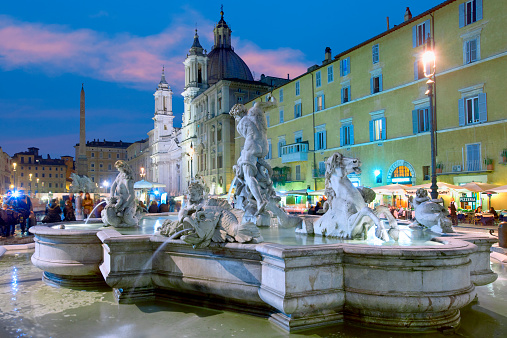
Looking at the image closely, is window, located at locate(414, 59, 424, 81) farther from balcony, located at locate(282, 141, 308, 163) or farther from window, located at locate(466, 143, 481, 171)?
balcony, located at locate(282, 141, 308, 163)

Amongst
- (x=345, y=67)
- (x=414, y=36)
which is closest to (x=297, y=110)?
(x=345, y=67)

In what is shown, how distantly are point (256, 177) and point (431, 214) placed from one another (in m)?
3.19

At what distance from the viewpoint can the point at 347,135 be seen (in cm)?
3075

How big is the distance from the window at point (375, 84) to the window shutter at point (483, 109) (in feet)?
24.5

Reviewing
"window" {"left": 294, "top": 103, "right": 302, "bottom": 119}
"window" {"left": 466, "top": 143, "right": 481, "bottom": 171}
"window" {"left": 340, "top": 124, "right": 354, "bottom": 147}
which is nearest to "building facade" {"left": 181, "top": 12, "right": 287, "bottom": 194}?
"window" {"left": 294, "top": 103, "right": 302, "bottom": 119}

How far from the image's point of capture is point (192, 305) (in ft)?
16.4

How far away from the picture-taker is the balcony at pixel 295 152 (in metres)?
34.9

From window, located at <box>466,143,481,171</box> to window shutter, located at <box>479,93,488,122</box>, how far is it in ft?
4.49

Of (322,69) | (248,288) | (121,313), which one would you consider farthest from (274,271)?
(322,69)

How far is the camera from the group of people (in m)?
12.9

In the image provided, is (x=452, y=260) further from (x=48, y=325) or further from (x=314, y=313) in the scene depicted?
(x=48, y=325)

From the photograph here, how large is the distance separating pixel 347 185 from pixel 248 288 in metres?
2.04

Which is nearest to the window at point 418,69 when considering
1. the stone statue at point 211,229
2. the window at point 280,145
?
the window at point 280,145

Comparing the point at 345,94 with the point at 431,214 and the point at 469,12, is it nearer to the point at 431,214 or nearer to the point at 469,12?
the point at 469,12
